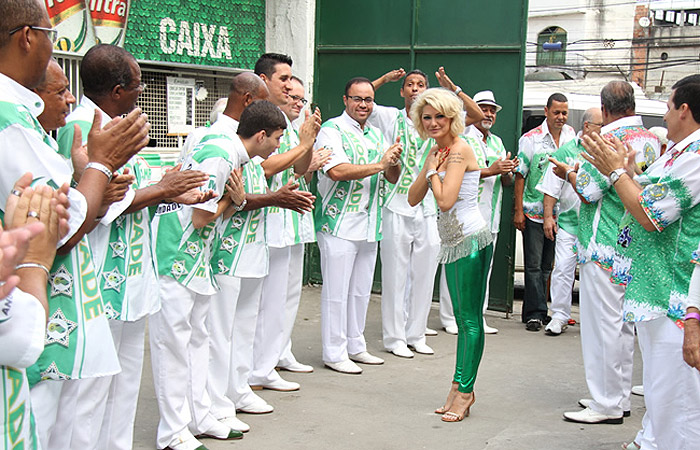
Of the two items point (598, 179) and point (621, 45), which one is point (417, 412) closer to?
point (598, 179)

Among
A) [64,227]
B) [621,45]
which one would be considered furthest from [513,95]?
[621,45]

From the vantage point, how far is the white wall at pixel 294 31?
27.6ft

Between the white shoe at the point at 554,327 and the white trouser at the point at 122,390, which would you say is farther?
the white shoe at the point at 554,327

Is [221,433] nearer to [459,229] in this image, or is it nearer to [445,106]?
[459,229]

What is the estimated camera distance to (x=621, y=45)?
3475cm

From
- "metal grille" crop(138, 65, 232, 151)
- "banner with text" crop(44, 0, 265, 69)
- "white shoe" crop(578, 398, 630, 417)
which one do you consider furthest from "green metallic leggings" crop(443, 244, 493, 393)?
"banner with text" crop(44, 0, 265, 69)

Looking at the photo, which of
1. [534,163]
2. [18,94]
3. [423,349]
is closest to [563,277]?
[534,163]

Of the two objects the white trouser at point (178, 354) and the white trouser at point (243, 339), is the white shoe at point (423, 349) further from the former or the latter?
the white trouser at point (178, 354)

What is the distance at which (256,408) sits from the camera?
16.9 feet

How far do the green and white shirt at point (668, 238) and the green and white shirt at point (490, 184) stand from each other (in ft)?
11.8

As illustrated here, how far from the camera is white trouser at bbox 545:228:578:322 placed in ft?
25.4

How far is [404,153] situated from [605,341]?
2467 millimetres

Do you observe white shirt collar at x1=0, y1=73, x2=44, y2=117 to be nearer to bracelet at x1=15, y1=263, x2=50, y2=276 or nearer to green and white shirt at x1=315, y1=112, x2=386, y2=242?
bracelet at x1=15, y1=263, x2=50, y2=276

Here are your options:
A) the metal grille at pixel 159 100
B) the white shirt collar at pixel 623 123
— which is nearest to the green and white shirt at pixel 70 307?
the white shirt collar at pixel 623 123
